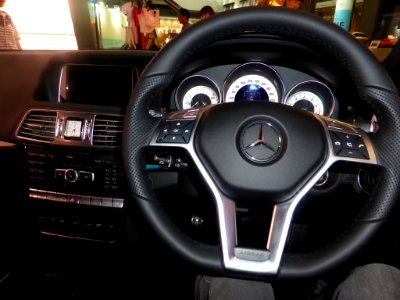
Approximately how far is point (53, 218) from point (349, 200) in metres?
1.05

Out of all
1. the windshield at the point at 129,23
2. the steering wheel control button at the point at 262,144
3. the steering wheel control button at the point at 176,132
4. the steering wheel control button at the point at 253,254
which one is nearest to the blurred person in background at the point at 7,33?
the windshield at the point at 129,23

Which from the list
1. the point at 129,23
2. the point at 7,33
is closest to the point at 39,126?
the point at 7,33

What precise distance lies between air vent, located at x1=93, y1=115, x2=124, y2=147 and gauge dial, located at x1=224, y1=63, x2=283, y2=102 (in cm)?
41

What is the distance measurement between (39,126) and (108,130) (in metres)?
0.28

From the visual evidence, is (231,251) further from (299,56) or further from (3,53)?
(3,53)

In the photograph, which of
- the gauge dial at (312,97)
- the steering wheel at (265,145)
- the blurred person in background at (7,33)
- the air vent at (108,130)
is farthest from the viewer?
the blurred person in background at (7,33)

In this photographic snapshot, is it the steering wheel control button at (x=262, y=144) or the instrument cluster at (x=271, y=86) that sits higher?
the instrument cluster at (x=271, y=86)

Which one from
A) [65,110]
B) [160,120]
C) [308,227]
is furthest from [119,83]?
[308,227]

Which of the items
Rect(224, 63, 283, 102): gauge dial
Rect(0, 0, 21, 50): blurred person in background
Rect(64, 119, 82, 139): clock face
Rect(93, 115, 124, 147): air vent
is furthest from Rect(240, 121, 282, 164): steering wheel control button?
Rect(0, 0, 21, 50): blurred person in background

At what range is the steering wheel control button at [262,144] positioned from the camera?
786mm

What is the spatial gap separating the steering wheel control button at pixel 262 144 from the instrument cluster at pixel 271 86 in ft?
1.02

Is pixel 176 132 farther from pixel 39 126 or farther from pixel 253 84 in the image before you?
pixel 39 126

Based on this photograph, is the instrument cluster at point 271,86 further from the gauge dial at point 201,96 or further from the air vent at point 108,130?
the air vent at point 108,130

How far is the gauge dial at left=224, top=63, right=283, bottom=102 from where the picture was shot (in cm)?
109
